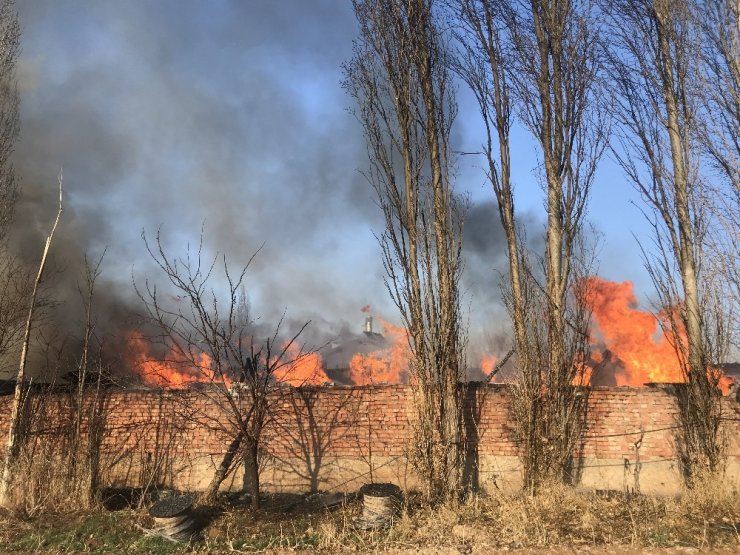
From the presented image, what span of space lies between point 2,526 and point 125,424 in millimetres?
2413

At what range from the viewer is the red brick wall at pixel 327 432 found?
864 cm

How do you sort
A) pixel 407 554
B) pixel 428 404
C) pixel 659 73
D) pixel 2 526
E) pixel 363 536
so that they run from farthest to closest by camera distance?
pixel 659 73
pixel 428 404
pixel 2 526
pixel 363 536
pixel 407 554

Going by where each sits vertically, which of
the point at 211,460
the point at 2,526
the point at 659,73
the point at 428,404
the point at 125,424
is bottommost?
the point at 2,526

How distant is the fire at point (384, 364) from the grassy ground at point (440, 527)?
585 inches

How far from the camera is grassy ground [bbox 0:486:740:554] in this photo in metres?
5.98

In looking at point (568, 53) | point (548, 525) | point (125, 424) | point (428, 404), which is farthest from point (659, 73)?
point (125, 424)

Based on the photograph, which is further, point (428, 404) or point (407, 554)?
point (428, 404)

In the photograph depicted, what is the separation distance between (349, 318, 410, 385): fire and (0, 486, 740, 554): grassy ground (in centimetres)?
1485

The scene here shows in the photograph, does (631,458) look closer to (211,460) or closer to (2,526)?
(211,460)

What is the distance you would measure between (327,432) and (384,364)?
16.8 m

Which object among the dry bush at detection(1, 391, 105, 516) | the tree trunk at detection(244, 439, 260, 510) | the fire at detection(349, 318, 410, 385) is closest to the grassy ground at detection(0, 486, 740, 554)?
the tree trunk at detection(244, 439, 260, 510)

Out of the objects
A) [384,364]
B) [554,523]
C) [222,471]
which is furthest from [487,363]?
[222,471]

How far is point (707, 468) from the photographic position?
25.8 feet

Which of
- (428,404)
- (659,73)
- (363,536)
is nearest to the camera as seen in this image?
(363,536)
